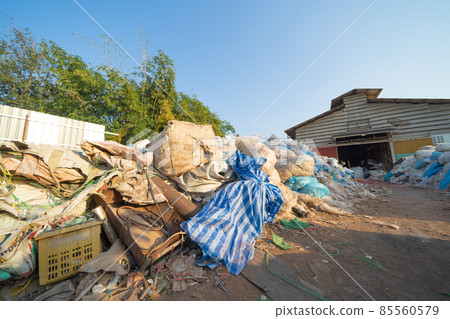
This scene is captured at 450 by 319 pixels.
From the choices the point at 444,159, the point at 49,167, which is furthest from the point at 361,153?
the point at 49,167

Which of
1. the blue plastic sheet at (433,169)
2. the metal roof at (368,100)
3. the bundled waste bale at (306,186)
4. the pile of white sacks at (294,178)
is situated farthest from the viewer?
the metal roof at (368,100)

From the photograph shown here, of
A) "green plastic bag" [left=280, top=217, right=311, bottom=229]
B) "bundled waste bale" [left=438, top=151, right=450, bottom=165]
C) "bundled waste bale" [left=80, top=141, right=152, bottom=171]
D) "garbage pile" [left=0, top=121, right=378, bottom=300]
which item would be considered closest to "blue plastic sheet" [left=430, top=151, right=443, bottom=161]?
"bundled waste bale" [left=438, top=151, right=450, bottom=165]

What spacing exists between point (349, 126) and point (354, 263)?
10.6 metres

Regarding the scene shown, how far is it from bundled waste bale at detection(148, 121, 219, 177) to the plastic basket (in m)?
1.29

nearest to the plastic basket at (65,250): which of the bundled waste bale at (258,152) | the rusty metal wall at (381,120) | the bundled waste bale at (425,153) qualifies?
the bundled waste bale at (258,152)

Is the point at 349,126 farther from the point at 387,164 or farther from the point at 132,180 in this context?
the point at 132,180

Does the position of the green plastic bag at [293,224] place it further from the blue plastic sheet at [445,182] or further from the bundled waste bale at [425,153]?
the bundled waste bale at [425,153]

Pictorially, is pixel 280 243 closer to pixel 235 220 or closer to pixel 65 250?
pixel 235 220

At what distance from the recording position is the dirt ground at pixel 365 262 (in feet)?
4.66

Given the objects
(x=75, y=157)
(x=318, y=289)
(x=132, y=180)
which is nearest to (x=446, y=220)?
(x=318, y=289)

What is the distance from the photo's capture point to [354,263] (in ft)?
5.90

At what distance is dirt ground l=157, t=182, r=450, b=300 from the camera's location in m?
1.42

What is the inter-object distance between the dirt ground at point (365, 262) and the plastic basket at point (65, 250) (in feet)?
3.32

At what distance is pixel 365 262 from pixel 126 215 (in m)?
2.95
